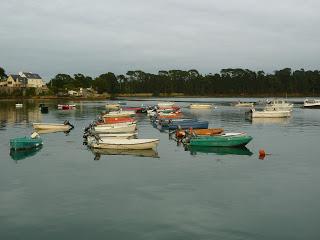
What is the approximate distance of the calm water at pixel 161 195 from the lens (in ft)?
59.9

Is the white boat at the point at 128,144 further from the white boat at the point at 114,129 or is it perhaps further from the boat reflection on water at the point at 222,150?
the white boat at the point at 114,129

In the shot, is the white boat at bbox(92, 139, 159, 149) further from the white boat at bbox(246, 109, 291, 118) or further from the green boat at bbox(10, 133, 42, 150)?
the white boat at bbox(246, 109, 291, 118)

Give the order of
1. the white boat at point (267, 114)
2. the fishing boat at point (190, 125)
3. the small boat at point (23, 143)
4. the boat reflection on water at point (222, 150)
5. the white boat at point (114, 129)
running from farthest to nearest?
the white boat at point (267, 114) < the fishing boat at point (190, 125) < the white boat at point (114, 129) < the small boat at point (23, 143) < the boat reflection on water at point (222, 150)

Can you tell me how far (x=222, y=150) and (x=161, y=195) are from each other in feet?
53.8

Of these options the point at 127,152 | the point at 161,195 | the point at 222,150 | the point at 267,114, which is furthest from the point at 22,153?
the point at 267,114

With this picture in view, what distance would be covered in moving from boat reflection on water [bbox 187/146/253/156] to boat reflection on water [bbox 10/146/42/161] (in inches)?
548

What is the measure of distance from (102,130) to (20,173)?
68.1 ft

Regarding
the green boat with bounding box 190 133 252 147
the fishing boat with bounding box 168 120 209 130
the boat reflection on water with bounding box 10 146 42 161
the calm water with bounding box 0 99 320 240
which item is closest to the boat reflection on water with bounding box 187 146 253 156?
the calm water with bounding box 0 99 320 240

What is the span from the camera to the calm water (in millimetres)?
18266

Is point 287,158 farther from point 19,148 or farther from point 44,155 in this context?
point 19,148

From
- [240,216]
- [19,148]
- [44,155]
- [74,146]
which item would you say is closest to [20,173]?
[44,155]

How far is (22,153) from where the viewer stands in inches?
1485

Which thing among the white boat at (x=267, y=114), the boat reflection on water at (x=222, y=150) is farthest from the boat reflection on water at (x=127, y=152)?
the white boat at (x=267, y=114)

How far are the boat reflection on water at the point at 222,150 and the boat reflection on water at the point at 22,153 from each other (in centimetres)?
1393
